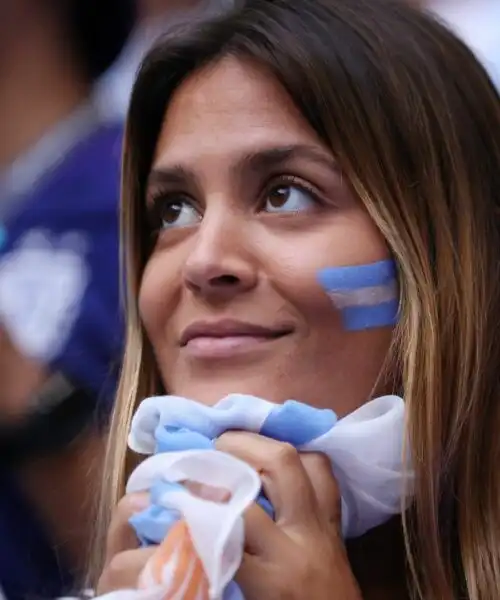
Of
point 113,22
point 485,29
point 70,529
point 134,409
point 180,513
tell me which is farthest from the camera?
point 113,22

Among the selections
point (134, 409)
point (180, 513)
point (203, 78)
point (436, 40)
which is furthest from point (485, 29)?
point (180, 513)

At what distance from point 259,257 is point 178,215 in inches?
4.9

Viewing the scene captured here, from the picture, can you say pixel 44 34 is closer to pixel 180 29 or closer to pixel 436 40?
pixel 180 29

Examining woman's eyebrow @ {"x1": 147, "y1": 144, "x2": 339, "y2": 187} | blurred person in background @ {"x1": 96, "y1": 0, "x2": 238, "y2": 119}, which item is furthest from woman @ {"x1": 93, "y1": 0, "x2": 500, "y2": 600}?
blurred person in background @ {"x1": 96, "y1": 0, "x2": 238, "y2": 119}

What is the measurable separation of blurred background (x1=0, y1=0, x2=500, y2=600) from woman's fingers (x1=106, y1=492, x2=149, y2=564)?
29 cm

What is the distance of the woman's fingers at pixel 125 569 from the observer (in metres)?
0.66

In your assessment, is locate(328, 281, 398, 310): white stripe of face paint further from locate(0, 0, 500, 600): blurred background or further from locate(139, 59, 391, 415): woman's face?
locate(0, 0, 500, 600): blurred background

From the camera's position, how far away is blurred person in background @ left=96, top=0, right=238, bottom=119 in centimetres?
133

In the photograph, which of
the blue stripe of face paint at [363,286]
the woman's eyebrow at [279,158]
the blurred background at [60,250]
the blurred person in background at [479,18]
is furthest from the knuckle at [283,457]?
the blurred person in background at [479,18]

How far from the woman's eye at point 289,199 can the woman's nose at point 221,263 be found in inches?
1.3

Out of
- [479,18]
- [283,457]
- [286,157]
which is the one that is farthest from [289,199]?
[479,18]

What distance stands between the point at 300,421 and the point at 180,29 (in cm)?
38

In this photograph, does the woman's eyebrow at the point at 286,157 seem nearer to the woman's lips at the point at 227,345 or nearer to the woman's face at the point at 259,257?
the woman's face at the point at 259,257

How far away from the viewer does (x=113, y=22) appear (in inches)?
53.9
